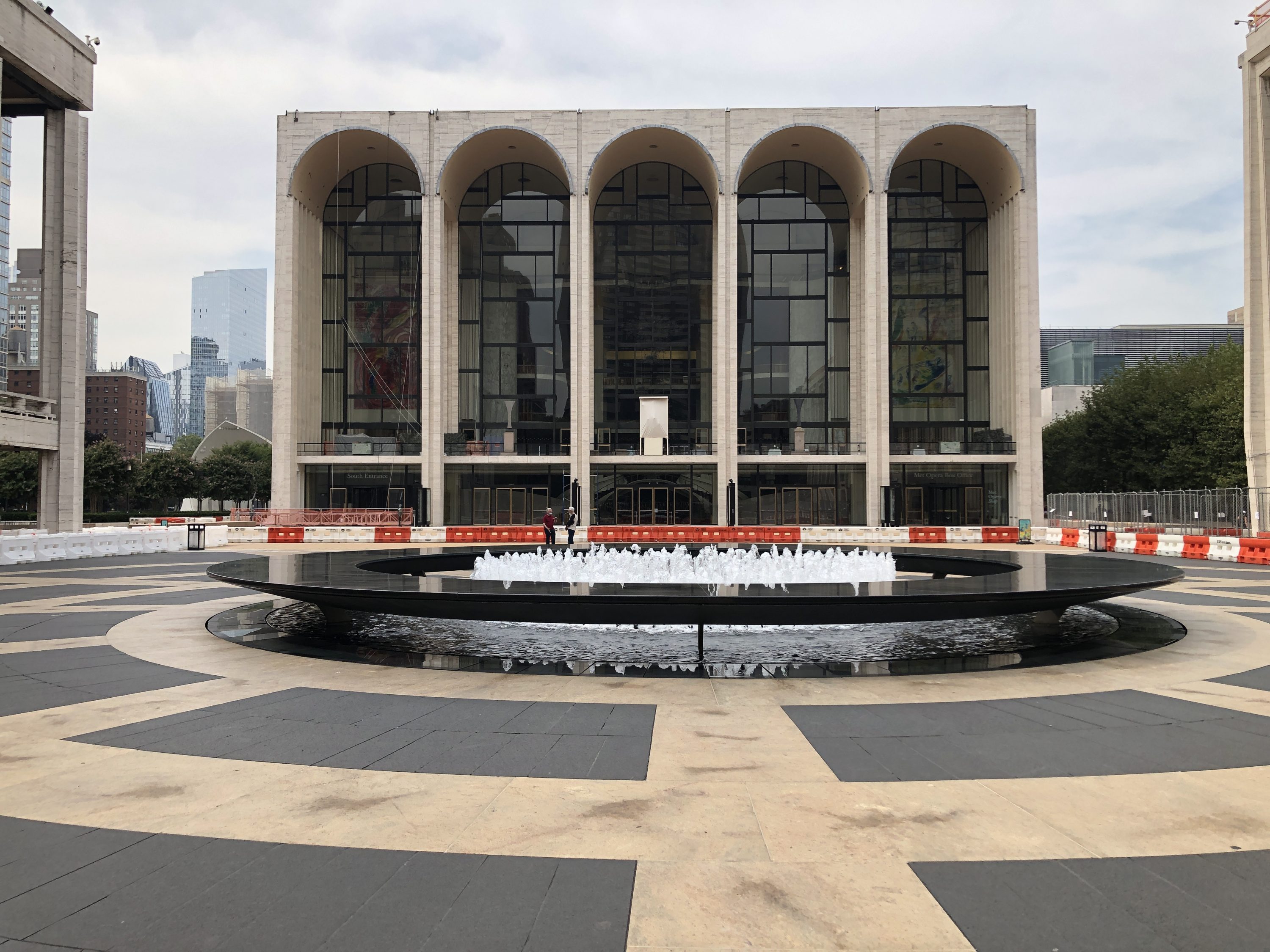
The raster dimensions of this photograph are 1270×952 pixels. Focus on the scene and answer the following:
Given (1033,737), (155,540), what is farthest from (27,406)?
(1033,737)

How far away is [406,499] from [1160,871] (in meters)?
50.5

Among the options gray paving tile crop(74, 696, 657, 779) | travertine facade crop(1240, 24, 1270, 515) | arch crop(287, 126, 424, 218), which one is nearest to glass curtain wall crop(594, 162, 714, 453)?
arch crop(287, 126, 424, 218)

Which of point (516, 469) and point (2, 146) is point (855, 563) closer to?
point (516, 469)

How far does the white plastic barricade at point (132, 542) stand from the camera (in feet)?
98.8

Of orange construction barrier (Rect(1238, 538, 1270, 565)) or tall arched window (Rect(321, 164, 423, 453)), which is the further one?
tall arched window (Rect(321, 164, 423, 453))

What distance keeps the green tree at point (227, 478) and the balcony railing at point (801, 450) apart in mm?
60168

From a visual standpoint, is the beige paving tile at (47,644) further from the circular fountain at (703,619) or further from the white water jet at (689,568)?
the white water jet at (689,568)

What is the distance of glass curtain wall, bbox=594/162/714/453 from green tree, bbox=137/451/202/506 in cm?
4991

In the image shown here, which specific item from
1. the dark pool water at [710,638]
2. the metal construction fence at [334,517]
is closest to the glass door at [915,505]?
the metal construction fence at [334,517]

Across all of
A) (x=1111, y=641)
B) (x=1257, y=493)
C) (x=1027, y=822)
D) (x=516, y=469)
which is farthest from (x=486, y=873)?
(x=516, y=469)

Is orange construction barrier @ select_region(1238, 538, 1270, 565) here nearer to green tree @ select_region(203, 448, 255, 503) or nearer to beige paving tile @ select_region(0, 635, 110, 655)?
beige paving tile @ select_region(0, 635, 110, 655)

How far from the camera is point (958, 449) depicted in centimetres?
4978

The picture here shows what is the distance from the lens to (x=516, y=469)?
5109cm

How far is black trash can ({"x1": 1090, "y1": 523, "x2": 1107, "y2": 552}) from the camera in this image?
31.8 metres
